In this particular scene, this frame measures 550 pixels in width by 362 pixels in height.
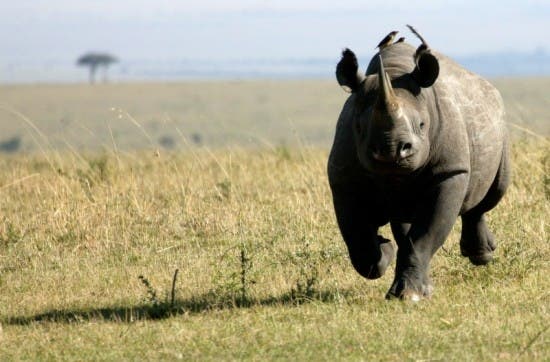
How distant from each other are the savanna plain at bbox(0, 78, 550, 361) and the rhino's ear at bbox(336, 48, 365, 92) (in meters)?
1.28

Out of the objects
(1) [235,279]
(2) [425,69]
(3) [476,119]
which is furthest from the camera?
(1) [235,279]

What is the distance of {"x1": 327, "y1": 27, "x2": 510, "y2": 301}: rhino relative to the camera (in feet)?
24.6

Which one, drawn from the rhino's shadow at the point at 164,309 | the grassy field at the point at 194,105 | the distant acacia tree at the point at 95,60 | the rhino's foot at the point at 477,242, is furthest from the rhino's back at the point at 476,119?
the distant acacia tree at the point at 95,60

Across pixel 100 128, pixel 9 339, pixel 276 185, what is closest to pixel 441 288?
pixel 9 339

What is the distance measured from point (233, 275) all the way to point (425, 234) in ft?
4.01

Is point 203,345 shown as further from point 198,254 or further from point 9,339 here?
point 198,254

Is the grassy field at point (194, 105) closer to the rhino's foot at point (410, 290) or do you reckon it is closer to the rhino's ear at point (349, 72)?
the rhino's foot at point (410, 290)

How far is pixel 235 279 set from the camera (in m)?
9.20

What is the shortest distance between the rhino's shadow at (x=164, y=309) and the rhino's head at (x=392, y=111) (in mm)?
1068

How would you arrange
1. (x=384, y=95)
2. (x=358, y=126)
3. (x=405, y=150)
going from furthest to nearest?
1. (x=358, y=126)
2. (x=405, y=150)
3. (x=384, y=95)

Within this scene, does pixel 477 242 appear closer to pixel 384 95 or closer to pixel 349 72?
pixel 349 72

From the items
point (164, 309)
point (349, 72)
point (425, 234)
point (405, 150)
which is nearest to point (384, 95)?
point (405, 150)

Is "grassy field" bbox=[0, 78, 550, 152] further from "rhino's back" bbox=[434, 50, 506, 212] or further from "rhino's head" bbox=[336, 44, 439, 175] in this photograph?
"rhino's head" bbox=[336, 44, 439, 175]

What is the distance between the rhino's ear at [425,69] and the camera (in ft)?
25.6
